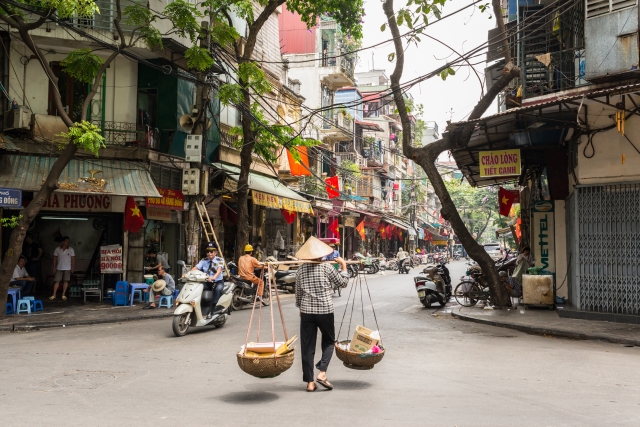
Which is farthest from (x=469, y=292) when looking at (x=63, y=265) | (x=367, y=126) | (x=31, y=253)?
(x=367, y=126)

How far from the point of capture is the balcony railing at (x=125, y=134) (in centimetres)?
1778

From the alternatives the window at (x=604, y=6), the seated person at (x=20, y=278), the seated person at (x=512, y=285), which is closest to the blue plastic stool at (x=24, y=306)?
the seated person at (x=20, y=278)

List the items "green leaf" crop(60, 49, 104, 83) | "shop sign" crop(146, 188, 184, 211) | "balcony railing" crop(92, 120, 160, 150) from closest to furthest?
"green leaf" crop(60, 49, 104, 83), "balcony railing" crop(92, 120, 160, 150), "shop sign" crop(146, 188, 184, 211)

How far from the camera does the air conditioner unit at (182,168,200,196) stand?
16.8m

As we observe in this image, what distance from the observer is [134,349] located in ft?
→ 31.7

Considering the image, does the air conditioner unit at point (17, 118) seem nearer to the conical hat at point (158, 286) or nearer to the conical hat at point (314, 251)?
the conical hat at point (158, 286)

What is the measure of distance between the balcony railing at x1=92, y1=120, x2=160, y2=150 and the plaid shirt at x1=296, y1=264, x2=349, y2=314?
12253mm

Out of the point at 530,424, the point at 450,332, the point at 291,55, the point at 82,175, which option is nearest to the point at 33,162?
the point at 82,175

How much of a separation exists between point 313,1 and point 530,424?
1616 cm

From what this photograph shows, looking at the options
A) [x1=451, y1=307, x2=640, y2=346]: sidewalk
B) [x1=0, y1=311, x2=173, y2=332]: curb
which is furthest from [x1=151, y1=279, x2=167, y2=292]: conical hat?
[x1=451, y1=307, x2=640, y2=346]: sidewalk

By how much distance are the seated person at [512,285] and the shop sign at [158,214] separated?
9881 mm

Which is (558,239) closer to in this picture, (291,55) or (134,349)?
(134,349)

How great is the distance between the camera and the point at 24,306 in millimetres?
14320

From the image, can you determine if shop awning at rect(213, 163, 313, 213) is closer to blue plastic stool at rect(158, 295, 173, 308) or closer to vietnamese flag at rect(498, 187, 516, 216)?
blue plastic stool at rect(158, 295, 173, 308)
